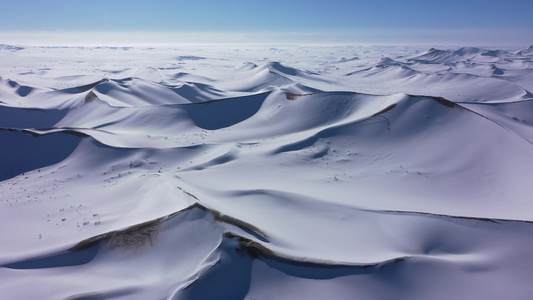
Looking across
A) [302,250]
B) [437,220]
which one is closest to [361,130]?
[437,220]

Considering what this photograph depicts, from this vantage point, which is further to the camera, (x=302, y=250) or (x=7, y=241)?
(x=7, y=241)

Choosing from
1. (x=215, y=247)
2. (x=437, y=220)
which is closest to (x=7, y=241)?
(x=215, y=247)

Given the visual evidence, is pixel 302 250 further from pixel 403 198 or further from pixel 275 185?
pixel 403 198

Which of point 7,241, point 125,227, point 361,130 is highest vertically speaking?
point 361,130

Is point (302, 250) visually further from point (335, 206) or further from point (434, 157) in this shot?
point (434, 157)

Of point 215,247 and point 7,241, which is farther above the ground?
point 215,247

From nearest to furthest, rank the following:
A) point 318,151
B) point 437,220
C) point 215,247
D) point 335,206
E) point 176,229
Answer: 1. point 215,247
2. point 176,229
3. point 437,220
4. point 335,206
5. point 318,151

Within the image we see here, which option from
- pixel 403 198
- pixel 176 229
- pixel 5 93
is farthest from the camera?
pixel 5 93
